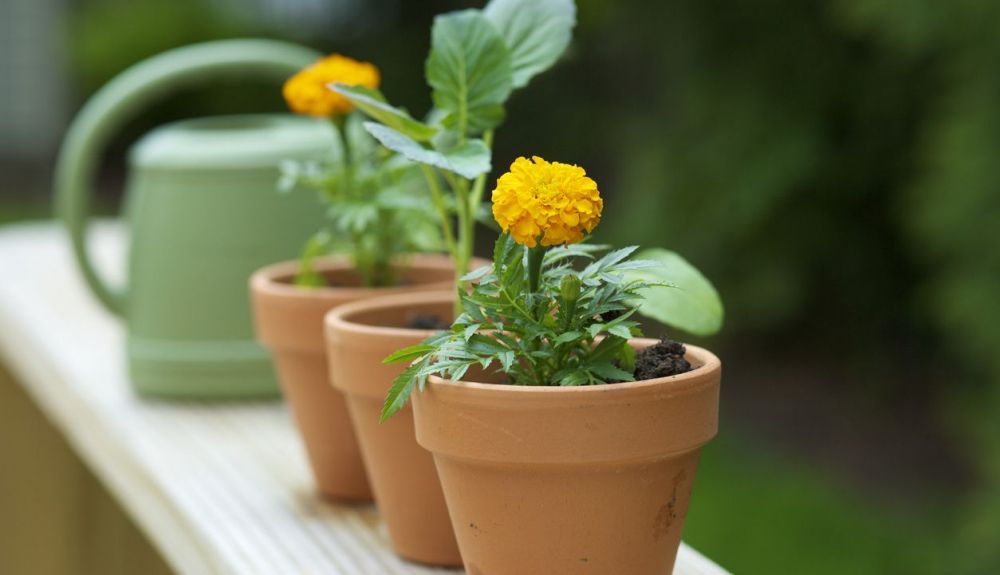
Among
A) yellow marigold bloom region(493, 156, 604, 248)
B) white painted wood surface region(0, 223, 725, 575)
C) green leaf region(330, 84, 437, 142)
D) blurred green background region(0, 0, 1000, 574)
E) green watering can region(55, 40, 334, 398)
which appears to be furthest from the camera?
blurred green background region(0, 0, 1000, 574)

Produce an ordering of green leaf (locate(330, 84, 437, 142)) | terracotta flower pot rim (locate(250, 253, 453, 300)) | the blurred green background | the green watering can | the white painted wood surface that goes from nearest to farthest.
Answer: green leaf (locate(330, 84, 437, 142)), the white painted wood surface, terracotta flower pot rim (locate(250, 253, 453, 300)), the green watering can, the blurred green background

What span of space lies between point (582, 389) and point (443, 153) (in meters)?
0.19

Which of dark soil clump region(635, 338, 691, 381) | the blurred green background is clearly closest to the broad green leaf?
dark soil clump region(635, 338, 691, 381)

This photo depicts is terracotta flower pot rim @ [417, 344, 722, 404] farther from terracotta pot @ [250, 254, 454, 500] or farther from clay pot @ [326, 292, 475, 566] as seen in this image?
terracotta pot @ [250, 254, 454, 500]

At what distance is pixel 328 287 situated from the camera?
3.45 ft

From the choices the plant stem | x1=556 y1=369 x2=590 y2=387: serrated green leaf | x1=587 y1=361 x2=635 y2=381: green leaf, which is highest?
the plant stem

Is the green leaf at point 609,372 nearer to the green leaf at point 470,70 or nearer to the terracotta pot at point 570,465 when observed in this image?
the terracotta pot at point 570,465

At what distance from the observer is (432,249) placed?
0.98m

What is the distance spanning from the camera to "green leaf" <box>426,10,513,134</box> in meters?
0.77

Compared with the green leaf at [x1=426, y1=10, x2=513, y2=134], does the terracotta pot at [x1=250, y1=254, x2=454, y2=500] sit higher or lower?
lower

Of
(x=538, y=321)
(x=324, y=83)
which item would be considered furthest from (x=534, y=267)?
(x=324, y=83)

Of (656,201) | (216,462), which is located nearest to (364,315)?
(216,462)

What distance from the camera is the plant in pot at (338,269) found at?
90 centimetres

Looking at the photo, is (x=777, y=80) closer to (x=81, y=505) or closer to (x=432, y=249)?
(x=81, y=505)
